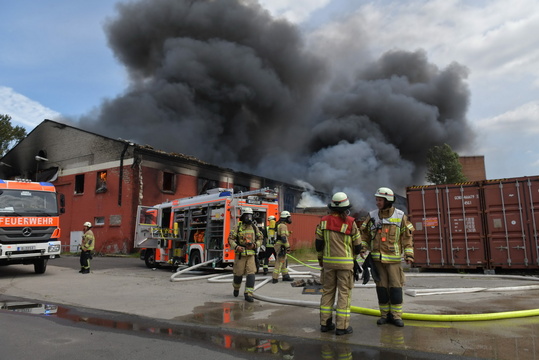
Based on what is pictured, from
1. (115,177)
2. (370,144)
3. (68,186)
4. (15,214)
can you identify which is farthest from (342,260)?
(68,186)

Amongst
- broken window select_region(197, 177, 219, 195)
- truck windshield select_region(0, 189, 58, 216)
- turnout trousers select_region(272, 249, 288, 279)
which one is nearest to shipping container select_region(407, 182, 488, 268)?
turnout trousers select_region(272, 249, 288, 279)

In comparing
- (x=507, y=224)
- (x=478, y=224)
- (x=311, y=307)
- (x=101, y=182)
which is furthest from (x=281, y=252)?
(x=101, y=182)

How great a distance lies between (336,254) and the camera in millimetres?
4008

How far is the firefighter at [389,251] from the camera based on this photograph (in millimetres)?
4113

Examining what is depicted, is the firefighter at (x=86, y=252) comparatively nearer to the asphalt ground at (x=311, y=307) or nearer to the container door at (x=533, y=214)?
the asphalt ground at (x=311, y=307)

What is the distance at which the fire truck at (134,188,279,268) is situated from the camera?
980cm

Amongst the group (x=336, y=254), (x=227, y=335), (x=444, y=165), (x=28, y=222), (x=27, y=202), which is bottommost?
(x=227, y=335)

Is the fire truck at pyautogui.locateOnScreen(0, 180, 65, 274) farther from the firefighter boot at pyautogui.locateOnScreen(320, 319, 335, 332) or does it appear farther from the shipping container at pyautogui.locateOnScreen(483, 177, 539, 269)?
the shipping container at pyautogui.locateOnScreen(483, 177, 539, 269)

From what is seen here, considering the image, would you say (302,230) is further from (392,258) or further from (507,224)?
(392,258)

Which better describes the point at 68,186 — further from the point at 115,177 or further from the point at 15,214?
the point at 15,214

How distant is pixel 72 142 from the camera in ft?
78.0

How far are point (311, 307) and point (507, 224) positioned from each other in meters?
6.25

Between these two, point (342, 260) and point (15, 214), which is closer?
point (342, 260)

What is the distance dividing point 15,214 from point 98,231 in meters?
13.0
